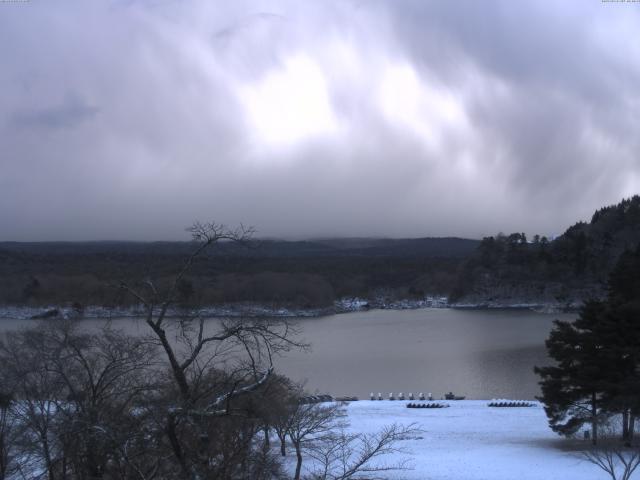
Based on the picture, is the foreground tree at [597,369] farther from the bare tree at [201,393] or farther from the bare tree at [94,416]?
the bare tree at [201,393]

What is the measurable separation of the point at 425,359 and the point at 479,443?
17.2m

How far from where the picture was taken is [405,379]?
2883 centimetres

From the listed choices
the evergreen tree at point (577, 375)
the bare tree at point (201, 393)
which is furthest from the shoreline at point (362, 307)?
the bare tree at point (201, 393)

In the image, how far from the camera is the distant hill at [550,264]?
78.2 m

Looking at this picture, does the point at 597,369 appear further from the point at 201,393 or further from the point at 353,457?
the point at 201,393

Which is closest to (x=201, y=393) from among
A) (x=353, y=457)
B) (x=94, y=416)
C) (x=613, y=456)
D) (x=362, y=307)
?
(x=94, y=416)

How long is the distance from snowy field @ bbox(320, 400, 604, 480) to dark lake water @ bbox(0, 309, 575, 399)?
397 centimetres

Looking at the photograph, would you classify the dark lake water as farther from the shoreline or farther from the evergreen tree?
the shoreline

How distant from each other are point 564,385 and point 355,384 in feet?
43.1

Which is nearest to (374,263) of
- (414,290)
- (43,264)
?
(414,290)

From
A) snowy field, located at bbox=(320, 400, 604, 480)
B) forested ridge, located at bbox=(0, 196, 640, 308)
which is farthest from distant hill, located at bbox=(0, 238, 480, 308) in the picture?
snowy field, located at bbox=(320, 400, 604, 480)

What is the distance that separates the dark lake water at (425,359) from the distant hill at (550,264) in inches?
1026

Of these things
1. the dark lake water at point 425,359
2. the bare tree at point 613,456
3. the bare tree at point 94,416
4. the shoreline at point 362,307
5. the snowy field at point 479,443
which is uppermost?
the bare tree at point 94,416

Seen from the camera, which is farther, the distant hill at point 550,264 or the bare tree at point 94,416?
the distant hill at point 550,264
